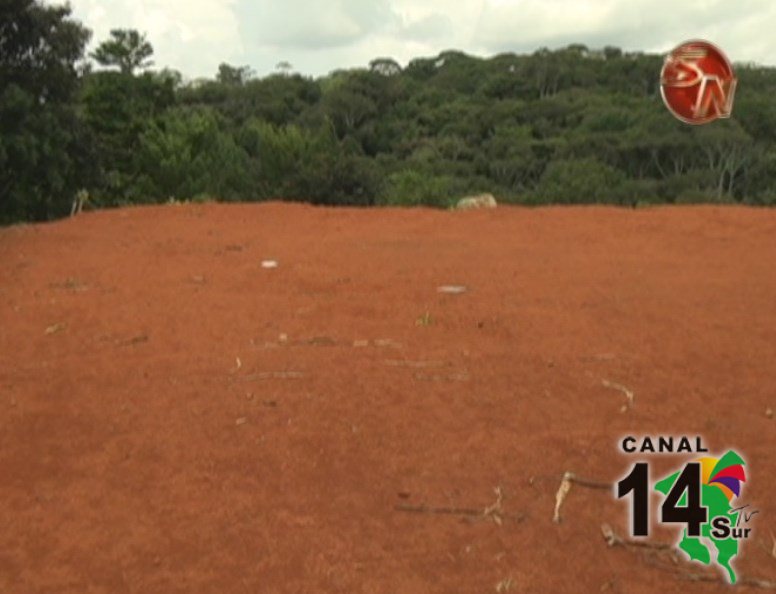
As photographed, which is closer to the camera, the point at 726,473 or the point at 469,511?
the point at 469,511

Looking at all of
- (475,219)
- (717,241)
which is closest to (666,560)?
(717,241)

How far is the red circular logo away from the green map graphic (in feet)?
14.3

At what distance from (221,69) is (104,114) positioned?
28.4 metres

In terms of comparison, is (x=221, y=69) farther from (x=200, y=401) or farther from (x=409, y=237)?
(x=200, y=401)

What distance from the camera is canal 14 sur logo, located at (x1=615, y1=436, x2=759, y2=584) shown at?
9.80 ft

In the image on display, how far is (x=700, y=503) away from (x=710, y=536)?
0.17 m

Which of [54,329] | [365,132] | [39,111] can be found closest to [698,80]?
[54,329]

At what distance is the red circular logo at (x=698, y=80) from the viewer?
23.3 feet

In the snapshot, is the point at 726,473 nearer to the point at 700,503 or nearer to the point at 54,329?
the point at 700,503

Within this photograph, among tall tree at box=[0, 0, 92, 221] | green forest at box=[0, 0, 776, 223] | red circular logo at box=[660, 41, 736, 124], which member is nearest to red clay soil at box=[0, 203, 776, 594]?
red circular logo at box=[660, 41, 736, 124]

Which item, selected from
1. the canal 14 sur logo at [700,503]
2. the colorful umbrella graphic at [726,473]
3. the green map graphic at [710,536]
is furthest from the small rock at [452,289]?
the green map graphic at [710,536]

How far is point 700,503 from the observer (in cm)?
318

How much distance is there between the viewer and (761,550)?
2.99 metres

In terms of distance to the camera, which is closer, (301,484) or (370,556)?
(370,556)
